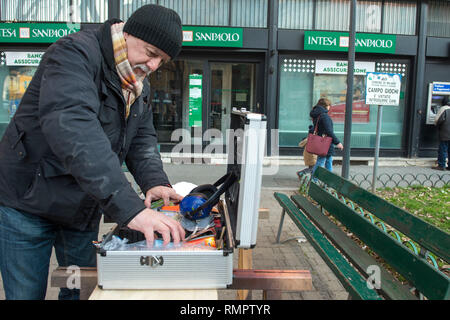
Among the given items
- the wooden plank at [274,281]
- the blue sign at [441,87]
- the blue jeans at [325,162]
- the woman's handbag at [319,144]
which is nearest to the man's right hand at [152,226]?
the wooden plank at [274,281]

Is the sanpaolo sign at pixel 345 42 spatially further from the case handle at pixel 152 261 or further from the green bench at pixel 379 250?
the case handle at pixel 152 261

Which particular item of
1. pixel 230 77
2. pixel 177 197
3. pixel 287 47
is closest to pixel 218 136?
Answer: pixel 230 77

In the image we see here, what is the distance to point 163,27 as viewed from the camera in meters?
1.67

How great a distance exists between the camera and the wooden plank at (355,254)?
229 centimetres

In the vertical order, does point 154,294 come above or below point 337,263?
above

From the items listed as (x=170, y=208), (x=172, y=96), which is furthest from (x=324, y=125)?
(x=170, y=208)

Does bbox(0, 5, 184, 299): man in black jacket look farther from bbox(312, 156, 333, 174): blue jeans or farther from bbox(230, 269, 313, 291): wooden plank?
bbox(312, 156, 333, 174): blue jeans

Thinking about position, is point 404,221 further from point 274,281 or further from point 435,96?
point 435,96

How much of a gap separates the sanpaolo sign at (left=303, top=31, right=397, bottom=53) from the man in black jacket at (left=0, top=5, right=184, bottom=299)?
30.0ft

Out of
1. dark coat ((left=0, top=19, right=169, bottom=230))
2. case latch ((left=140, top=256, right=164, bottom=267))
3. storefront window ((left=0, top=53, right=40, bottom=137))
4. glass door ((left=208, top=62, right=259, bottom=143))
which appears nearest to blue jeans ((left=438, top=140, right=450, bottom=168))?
glass door ((left=208, top=62, right=259, bottom=143))

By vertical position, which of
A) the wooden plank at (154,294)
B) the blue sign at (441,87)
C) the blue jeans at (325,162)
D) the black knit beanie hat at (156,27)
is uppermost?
the blue sign at (441,87)

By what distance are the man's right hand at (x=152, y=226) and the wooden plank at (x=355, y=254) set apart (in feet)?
4.51

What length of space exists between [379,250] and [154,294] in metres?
1.79

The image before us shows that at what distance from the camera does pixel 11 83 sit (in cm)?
1084
